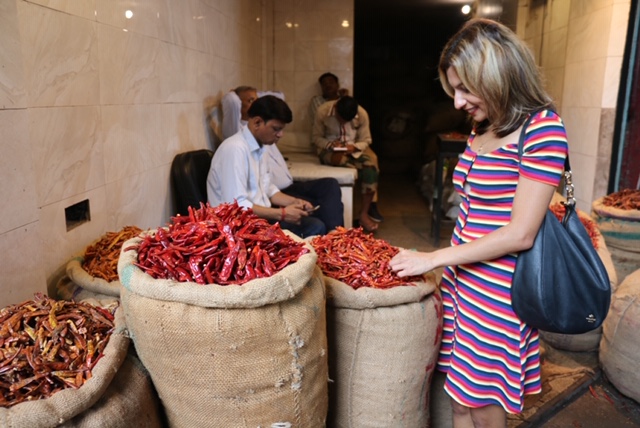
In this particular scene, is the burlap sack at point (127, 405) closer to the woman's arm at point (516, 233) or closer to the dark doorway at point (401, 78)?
the woman's arm at point (516, 233)

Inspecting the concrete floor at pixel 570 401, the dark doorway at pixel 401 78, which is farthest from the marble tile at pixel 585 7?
the dark doorway at pixel 401 78

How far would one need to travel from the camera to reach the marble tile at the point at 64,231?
2.22 meters

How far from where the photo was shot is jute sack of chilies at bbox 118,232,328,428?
1.42 meters

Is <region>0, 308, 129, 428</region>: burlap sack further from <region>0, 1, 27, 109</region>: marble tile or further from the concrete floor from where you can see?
the concrete floor

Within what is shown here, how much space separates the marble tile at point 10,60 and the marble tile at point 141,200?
3.04 ft

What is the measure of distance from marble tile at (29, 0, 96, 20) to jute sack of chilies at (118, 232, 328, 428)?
1.26m

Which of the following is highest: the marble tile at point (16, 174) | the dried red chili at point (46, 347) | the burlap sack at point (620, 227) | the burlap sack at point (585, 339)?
the marble tile at point (16, 174)

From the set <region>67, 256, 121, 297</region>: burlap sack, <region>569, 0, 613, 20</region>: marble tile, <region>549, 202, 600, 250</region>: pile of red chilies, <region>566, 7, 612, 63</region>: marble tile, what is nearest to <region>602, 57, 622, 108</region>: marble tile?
<region>566, 7, 612, 63</region>: marble tile

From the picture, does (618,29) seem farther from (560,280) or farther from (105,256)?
(105,256)

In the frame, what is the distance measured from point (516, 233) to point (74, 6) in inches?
82.9

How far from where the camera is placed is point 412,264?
5.95ft

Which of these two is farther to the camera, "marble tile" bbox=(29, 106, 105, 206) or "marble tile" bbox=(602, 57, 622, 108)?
"marble tile" bbox=(602, 57, 622, 108)

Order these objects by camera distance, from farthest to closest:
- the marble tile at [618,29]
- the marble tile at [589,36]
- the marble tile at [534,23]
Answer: the marble tile at [534,23]
the marble tile at [589,36]
the marble tile at [618,29]

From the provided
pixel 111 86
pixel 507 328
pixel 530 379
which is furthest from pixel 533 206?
pixel 111 86
